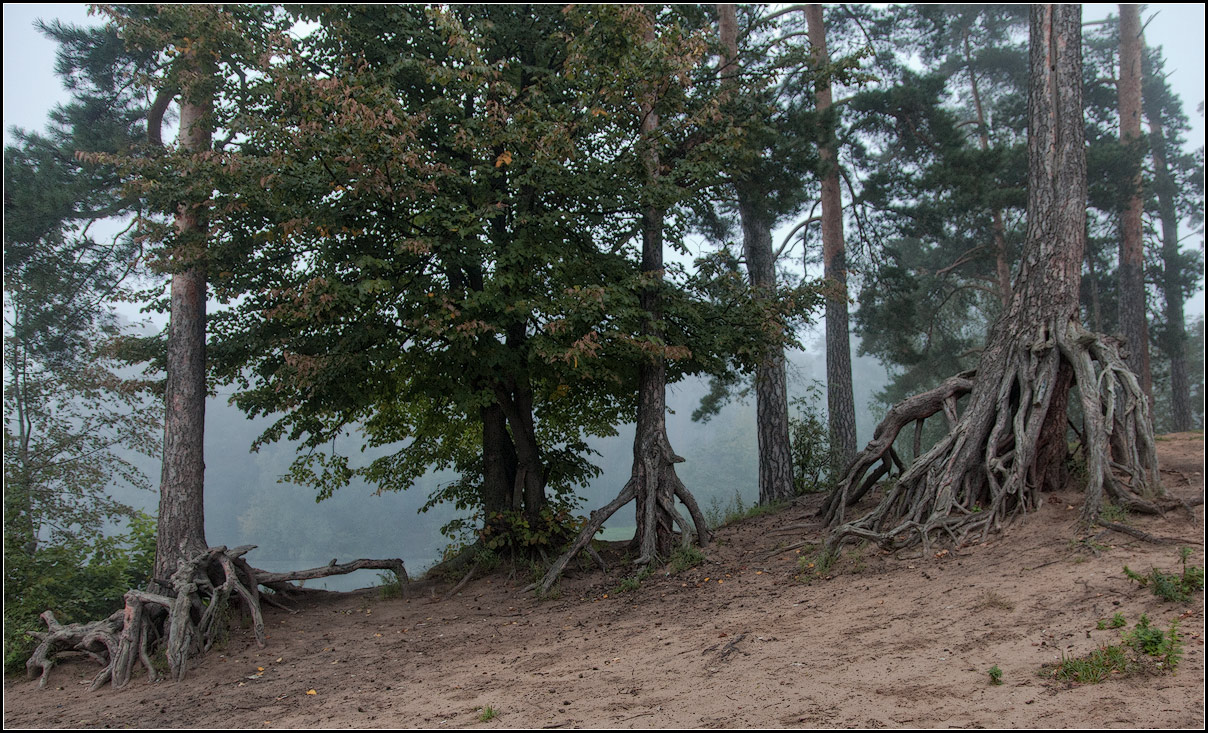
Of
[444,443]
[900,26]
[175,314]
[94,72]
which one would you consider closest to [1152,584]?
[444,443]

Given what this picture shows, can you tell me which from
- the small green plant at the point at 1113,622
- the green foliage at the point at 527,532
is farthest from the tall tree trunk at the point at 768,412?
the small green plant at the point at 1113,622

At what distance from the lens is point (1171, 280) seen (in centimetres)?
2308

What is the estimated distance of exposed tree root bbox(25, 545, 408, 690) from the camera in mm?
7984

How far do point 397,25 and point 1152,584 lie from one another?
10476 millimetres

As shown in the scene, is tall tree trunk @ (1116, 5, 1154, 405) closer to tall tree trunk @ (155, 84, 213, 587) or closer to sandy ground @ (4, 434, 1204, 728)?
sandy ground @ (4, 434, 1204, 728)

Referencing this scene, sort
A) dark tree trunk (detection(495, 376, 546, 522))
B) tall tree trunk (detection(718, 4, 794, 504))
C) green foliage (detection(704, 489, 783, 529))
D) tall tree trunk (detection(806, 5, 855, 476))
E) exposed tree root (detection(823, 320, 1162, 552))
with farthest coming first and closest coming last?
tall tree trunk (detection(806, 5, 855, 476)) → tall tree trunk (detection(718, 4, 794, 504)) → green foliage (detection(704, 489, 783, 529)) → dark tree trunk (detection(495, 376, 546, 522)) → exposed tree root (detection(823, 320, 1162, 552))

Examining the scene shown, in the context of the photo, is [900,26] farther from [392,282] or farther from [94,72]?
[94,72]

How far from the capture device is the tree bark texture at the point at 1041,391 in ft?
25.5

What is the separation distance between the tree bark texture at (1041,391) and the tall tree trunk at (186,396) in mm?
7830

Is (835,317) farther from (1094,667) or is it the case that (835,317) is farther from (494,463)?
(1094,667)

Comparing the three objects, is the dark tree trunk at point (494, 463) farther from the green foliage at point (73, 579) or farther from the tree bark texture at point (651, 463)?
the green foliage at point (73, 579)

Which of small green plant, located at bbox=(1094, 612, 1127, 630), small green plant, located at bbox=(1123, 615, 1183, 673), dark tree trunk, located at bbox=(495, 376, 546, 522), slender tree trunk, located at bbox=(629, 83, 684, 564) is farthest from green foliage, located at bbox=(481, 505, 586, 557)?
small green plant, located at bbox=(1123, 615, 1183, 673)

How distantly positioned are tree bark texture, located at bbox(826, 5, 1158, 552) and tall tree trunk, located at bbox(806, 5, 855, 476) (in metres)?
4.59

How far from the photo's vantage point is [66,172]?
1340 cm
